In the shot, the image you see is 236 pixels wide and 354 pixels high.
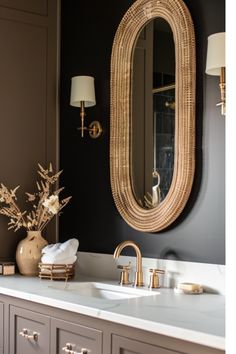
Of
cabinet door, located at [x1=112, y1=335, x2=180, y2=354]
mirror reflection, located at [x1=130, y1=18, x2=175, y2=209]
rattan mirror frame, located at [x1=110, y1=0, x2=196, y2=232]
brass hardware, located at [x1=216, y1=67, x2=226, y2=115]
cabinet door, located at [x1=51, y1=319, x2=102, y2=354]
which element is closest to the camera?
cabinet door, located at [x1=112, y1=335, x2=180, y2=354]

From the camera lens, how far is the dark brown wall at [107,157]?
8.21 feet

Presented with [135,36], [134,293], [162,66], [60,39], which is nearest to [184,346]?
[134,293]

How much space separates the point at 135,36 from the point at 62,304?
4.81 ft

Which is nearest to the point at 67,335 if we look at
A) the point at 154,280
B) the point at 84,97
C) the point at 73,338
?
the point at 73,338

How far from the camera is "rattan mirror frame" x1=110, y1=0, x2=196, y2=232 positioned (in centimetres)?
259

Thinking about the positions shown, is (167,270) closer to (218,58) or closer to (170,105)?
(170,105)

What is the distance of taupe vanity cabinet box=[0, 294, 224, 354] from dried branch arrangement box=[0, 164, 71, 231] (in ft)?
2.22

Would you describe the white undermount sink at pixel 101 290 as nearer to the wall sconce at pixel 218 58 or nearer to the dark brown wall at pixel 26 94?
the dark brown wall at pixel 26 94

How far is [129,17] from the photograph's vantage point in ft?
9.73

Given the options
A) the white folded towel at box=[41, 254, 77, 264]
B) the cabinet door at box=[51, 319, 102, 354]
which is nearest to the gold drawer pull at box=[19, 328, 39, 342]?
the cabinet door at box=[51, 319, 102, 354]

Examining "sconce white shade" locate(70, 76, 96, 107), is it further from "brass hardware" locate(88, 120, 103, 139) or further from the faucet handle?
the faucet handle

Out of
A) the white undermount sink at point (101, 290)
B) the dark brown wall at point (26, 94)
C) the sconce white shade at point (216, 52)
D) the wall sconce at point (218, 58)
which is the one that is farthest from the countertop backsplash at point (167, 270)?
the sconce white shade at point (216, 52)

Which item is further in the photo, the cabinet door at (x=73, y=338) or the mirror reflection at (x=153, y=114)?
the mirror reflection at (x=153, y=114)

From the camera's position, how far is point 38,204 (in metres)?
3.50
